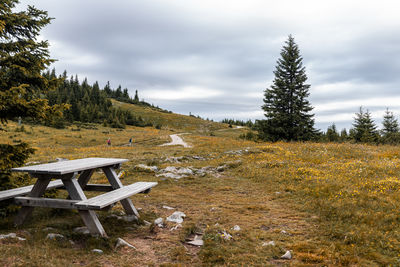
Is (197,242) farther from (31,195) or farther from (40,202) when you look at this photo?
(31,195)

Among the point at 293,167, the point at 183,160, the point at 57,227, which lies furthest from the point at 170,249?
the point at 183,160

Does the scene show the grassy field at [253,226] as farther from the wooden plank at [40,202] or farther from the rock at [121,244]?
the wooden plank at [40,202]

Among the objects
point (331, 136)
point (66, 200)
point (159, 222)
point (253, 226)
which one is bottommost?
point (159, 222)

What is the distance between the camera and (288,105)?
98.4 feet

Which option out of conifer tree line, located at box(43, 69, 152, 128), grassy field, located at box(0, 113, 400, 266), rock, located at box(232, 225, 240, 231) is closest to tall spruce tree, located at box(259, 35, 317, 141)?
grassy field, located at box(0, 113, 400, 266)

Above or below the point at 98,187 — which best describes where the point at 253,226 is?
below

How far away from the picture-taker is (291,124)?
29875 mm

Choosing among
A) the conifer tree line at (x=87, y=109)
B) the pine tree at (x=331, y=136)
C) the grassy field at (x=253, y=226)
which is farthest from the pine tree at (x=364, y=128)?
the conifer tree line at (x=87, y=109)

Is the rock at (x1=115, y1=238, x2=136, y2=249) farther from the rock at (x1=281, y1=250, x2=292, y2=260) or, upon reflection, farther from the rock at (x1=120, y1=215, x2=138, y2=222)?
the rock at (x1=281, y1=250, x2=292, y2=260)

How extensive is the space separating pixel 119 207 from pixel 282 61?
96.1 ft

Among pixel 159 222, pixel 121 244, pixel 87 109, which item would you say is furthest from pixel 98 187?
pixel 87 109

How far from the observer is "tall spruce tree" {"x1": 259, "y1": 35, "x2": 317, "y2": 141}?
29.3m

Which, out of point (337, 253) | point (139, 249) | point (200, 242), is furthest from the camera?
point (200, 242)

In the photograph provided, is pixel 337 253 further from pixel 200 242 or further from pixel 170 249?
pixel 170 249
